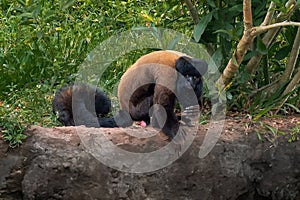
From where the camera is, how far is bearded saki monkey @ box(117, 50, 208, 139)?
198 inches

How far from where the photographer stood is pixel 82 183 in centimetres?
480

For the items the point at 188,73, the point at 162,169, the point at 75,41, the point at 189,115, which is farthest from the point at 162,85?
the point at 75,41

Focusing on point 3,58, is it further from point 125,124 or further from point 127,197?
point 127,197

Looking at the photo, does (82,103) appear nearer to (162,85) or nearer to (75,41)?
(162,85)

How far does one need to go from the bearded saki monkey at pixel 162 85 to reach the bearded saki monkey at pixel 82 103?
28 cm

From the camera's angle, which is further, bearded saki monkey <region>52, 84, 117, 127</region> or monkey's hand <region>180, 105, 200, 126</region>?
bearded saki monkey <region>52, 84, 117, 127</region>

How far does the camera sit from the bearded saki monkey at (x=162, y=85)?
16.5 feet

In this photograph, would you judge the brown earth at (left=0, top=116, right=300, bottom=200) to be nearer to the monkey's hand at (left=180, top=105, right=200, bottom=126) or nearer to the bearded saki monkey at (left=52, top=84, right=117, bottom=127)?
the monkey's hand at (left=180, top=105, right=200, bottom=126)

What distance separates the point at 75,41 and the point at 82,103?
55.3 inches

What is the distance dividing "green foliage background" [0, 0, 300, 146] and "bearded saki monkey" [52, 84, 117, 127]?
0.11 meters

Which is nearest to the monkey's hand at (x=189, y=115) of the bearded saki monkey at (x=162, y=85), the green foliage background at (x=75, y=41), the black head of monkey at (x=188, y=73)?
the bearded saki monkey at (x=162, y=85)

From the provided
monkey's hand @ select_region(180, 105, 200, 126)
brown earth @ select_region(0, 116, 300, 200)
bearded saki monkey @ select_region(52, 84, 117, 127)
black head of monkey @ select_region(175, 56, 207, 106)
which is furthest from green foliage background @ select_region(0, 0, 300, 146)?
monkey's hand @ select_region(180, 105, 200, 126)

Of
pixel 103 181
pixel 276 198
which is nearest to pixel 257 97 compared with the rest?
pixel 276 198

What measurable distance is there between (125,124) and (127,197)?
675mm
